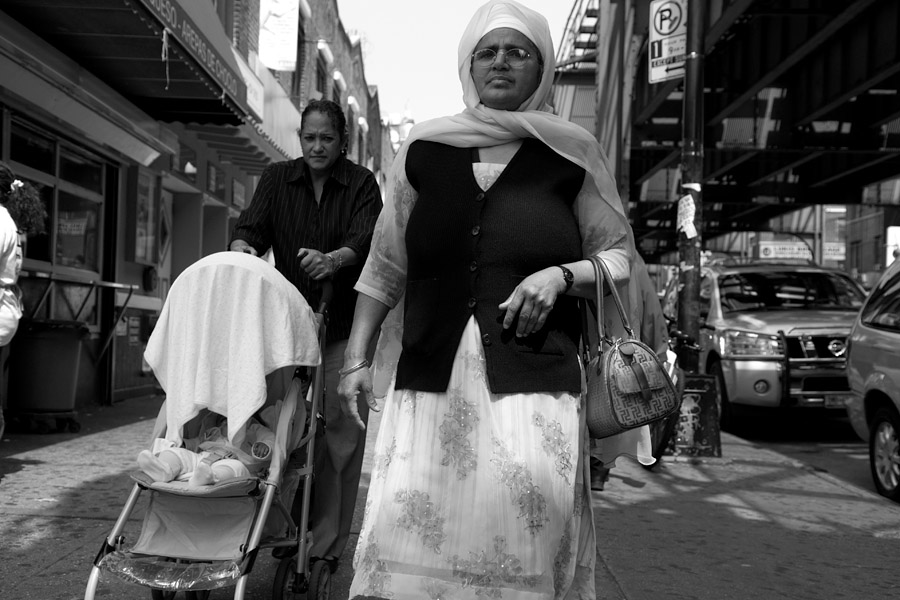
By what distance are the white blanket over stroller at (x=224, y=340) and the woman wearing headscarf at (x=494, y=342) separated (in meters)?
0.65

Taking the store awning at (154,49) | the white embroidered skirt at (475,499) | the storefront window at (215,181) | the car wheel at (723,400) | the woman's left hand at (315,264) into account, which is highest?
the store awning at (154,49)

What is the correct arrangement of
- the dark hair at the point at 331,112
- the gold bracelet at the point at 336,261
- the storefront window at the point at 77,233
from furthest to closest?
the storefront window at the point at 77,233
the dark hair at the point at 331,112
the gold bracelet at the point at 336,261

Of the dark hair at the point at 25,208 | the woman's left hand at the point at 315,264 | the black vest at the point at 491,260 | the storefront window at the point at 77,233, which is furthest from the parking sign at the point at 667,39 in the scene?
the black vest at the point at 491,260

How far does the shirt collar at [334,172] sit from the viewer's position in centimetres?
443

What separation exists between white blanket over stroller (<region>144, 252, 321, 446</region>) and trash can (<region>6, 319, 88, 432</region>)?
19.4ft

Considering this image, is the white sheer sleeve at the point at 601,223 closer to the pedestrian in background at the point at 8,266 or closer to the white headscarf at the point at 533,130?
the white headscarf at the point at 533,130

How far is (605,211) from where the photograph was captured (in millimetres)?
2992

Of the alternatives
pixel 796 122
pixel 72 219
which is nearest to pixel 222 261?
pixel 72 219

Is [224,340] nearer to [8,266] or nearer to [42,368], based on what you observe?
[8,266]

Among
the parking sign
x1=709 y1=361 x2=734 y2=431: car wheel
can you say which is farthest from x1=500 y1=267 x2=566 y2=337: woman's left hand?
x1=709 y1=361 x2=734 y2=431: car wheel

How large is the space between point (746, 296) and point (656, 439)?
14.9ft

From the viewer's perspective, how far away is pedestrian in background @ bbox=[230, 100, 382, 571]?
169 inches

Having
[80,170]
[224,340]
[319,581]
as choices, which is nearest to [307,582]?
[319,581]

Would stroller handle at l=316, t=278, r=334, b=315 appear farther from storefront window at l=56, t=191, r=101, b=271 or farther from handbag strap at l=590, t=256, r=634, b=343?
storefront window at l=56, t=191, r=101, b=271
